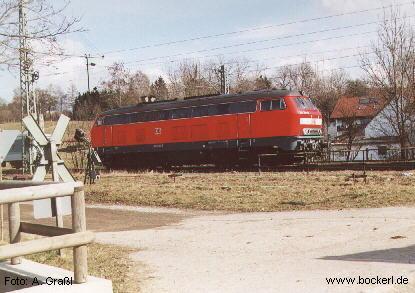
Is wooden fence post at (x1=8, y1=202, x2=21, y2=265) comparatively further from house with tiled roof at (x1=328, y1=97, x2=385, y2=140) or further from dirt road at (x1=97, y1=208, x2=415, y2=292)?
house with tiled roof at (x1=328, y1=97, x2=385, y2=140)

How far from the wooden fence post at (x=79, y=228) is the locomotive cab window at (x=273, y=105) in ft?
63.7

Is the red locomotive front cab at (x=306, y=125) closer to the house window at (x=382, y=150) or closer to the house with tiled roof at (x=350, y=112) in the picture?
the house window at (x=382, y=150)

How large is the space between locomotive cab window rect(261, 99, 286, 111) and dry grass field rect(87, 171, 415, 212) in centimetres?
476

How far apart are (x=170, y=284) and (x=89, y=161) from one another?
15.5 meters

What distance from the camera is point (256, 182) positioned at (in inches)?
695

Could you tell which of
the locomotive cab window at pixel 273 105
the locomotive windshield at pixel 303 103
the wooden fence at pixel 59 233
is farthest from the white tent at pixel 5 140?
the locomotive windshield at pixel 303 103

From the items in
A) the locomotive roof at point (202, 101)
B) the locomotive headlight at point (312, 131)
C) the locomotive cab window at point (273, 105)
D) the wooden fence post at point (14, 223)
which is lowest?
the wooden fence post at point (14, 223)

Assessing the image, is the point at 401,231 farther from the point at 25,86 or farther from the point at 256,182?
the point at 25,86

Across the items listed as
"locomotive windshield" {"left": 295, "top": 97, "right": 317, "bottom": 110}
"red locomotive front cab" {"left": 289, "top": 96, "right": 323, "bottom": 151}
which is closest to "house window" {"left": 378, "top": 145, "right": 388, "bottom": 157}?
"red locomotive front cab" {"left": 289, "top": 96, "right": 323, "bottom": 151}

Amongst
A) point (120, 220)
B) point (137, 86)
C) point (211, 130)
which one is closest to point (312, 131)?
point (211, 130)

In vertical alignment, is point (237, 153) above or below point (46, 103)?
below

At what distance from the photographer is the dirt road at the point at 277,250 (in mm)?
5816

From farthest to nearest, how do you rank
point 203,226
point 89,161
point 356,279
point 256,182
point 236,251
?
point 89,161 → point 256,182 → point 203,226 → point 236,251 → point 356,279

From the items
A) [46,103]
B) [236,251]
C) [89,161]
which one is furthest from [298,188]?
[46,103]
